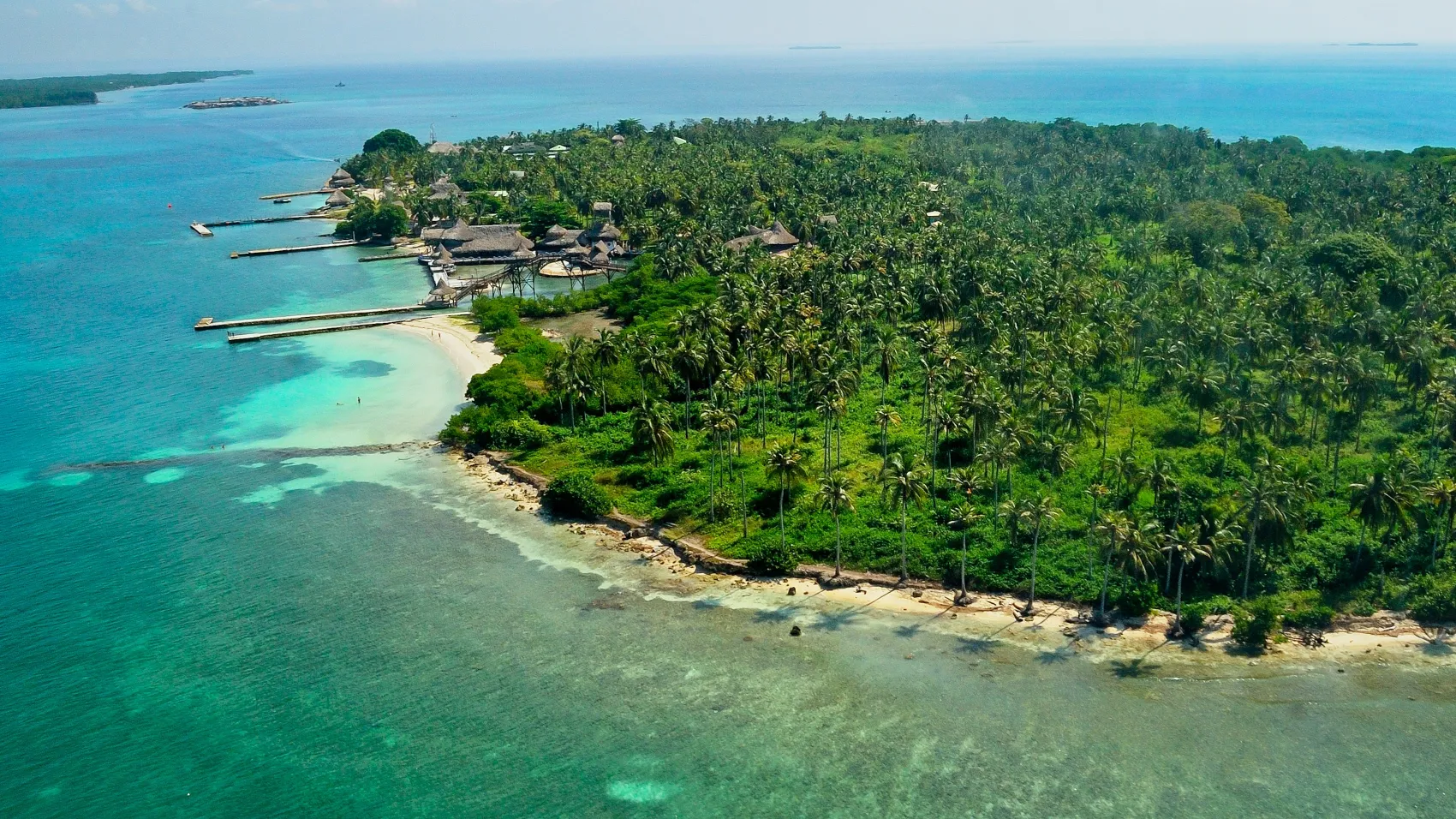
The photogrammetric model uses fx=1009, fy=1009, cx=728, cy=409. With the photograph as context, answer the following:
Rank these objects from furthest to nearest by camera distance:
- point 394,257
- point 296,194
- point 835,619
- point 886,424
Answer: point 296,194 < point 394,257 < point 886,424 < point 835,619

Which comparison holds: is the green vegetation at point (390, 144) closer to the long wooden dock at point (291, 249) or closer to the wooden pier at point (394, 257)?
the long wooden dock at point (291, 249)

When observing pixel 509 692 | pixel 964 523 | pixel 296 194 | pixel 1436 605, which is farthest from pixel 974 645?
pixel 296 194

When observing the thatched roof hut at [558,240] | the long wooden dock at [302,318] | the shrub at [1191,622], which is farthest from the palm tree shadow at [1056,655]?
the thatched roof hut at [558,240]

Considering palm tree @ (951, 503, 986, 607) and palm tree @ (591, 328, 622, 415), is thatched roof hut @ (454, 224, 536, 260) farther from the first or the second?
palm tree @ (951, 503, 986, 607)

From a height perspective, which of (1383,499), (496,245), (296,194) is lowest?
(1383,499)

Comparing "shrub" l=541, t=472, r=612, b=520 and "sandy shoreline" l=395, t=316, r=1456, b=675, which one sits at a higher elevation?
"shrub" l=541, t=472, r=612, b=520

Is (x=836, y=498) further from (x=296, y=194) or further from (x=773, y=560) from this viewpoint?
(x=296, y=194)

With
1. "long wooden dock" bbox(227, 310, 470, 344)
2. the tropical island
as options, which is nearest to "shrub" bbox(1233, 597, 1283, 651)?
the tropical island

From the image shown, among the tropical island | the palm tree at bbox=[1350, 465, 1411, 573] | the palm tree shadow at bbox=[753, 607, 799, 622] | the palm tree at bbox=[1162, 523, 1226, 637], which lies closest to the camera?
the palm tree at bbox=[1162, 523, 1226, 637]
